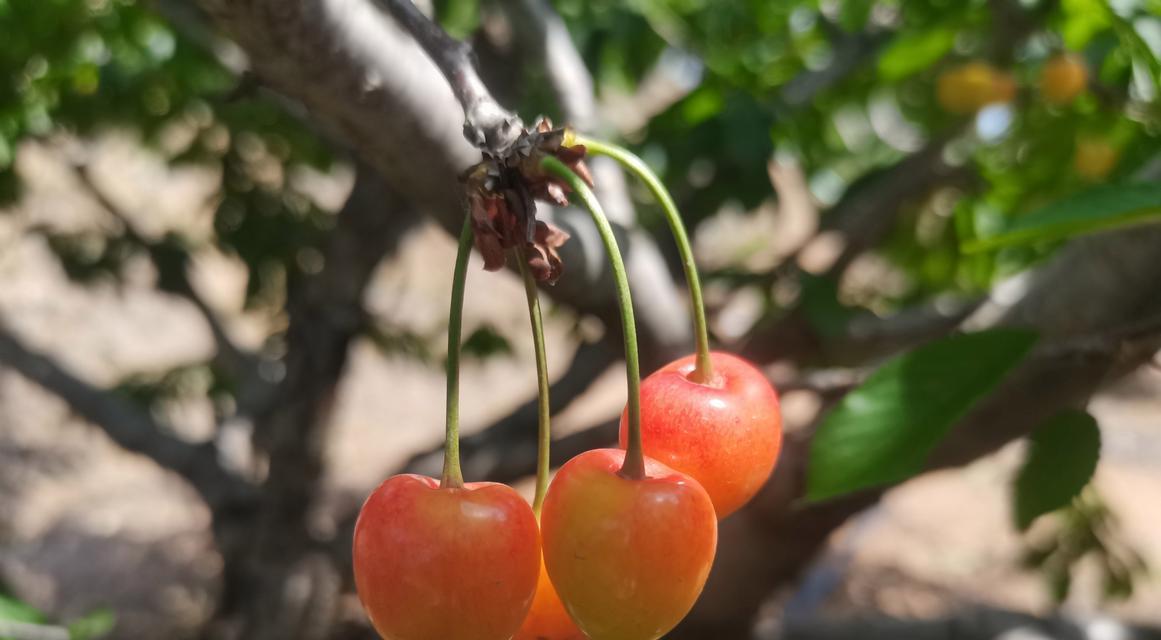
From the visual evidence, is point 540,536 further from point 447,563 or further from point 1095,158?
point 1095,158

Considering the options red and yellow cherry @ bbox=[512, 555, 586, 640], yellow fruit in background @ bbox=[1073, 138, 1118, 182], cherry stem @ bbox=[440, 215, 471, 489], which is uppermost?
cherry stem @ bbox=[440, 215, 471, 489]

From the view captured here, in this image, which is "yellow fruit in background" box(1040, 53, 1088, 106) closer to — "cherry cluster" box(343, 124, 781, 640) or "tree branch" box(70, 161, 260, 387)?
"cherry cluster" box(343, 124, 781, 640)

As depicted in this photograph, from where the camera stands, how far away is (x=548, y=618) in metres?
0.56

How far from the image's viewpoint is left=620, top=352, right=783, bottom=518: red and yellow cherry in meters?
0.54

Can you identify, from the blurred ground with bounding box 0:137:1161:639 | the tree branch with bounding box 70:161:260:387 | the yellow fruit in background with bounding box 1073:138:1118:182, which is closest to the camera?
the yellow fruit in background with bounding box 1073:138:1118:182

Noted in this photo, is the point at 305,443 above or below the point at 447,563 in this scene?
below

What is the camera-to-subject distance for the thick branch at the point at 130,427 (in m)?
2.21

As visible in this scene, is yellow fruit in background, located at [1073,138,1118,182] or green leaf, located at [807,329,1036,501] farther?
yellow fruit in background, located at [1073,138,1118,182]

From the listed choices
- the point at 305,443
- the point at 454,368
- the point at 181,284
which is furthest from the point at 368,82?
the point at 181,284

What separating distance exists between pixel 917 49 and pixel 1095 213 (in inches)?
36.7

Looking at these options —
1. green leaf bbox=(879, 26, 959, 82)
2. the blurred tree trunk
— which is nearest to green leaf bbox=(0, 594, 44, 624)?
the blurred tree trunk

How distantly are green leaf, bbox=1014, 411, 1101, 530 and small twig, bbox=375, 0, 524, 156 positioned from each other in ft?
1.94

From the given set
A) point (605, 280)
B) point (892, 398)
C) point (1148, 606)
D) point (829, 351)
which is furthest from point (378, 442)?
point (892, 398)

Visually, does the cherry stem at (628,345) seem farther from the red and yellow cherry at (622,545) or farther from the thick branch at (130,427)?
→ the thick branch at (130,427)
